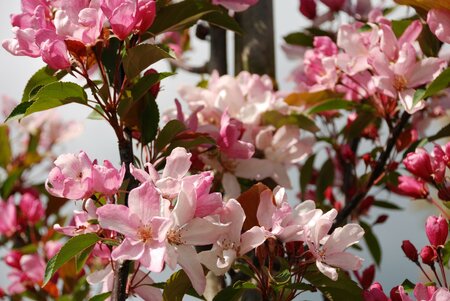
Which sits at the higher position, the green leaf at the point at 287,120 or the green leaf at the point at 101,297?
the green leaf at the point at 101,297

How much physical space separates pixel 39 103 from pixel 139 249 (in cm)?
36

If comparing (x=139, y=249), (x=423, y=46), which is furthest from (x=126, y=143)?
(x=423, y=46)

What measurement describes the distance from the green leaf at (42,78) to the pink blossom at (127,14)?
0.75ft

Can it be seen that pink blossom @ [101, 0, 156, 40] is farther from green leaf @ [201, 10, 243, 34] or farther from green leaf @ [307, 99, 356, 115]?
green leaf @ [307, 99, 356, 115]

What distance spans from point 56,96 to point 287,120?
86 cm

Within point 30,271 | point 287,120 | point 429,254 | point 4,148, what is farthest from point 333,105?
point 4,148

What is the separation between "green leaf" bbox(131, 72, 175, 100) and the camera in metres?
1.47

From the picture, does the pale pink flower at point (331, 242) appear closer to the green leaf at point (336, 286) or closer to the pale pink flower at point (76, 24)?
the green leaf at point (336, 286)

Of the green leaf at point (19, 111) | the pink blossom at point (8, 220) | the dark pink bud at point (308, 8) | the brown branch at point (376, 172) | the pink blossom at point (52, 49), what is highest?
the pink blossom at point (52, 49)

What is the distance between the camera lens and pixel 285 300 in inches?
55.7

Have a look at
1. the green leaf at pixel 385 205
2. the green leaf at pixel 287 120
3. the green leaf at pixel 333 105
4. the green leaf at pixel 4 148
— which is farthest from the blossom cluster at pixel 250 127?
the green leaf at pixel 4 148

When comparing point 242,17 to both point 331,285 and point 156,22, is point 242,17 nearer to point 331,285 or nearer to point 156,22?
point 156,22

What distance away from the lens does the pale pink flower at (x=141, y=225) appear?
1.21 meters

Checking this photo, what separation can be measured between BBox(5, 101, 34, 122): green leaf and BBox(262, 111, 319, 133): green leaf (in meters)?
0.81
